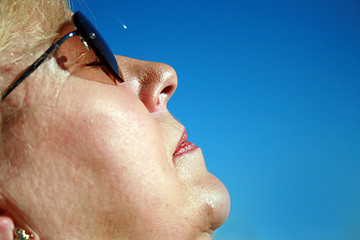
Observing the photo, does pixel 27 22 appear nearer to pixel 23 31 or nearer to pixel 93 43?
pixel 23 31

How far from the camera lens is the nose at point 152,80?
3.70 ft

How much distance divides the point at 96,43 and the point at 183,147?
498 mm

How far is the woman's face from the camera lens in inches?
34.5

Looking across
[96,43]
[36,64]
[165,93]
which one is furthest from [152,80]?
[36,64]

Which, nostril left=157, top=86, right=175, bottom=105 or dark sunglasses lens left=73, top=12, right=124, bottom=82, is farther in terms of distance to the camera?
nostril left=157, top=86, right=175, bottom=105

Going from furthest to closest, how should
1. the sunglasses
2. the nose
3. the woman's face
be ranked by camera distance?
the nose < the sunglasses < the woman's face

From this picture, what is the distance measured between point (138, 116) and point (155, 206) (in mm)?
278

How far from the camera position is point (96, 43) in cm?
102

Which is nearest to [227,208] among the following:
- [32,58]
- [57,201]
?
[57,201]

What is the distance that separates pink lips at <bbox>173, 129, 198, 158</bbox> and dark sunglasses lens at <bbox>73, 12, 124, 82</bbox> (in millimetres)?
343

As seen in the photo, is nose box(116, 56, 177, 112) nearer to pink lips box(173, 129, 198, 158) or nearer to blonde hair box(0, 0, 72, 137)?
pink lips box(173, 129, 198, 158)

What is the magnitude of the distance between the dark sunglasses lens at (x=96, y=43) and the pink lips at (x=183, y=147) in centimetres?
34

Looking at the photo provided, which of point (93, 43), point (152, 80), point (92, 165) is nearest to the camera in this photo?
point (92, 165)

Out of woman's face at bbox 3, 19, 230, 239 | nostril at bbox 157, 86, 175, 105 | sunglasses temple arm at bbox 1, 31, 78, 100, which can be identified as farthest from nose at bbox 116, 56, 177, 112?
sunglasses temple arm at bbox 1, 31, 78, 100
